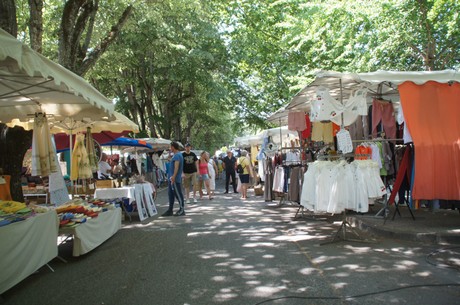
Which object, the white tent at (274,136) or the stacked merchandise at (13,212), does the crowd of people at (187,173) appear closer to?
the white tent at (274,136)

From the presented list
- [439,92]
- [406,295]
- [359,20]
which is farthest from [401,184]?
[359,20]

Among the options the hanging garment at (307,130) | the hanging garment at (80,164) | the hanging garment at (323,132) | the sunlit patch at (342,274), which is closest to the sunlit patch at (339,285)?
the sunlit patch at (342,274)

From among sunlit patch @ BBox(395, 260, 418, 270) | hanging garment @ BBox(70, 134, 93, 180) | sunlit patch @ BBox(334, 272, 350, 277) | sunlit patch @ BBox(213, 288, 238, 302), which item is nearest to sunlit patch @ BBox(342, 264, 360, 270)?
sunlit patch @ BBox(334, 272, 350, 277)

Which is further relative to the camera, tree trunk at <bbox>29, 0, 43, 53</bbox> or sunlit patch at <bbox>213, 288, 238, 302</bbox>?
tree trunk at <bbox>29, 0, 43, 53</bbox>

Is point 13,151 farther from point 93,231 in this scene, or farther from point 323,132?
point 323,132

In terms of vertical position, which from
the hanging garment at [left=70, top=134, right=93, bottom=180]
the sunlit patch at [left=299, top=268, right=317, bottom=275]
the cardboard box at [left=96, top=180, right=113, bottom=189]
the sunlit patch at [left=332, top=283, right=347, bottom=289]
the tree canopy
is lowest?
the sunlit patch at [left=332, top=283, right=347, bottom=289]

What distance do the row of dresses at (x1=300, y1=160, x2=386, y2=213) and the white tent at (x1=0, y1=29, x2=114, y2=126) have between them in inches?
160

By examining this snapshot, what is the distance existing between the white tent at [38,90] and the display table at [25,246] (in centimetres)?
178

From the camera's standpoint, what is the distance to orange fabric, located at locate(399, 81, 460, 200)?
700 centimetres

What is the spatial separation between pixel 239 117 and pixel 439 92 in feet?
72.7

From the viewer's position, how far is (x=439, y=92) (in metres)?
7.24

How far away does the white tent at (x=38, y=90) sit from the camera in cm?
413

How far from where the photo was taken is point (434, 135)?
7.14m

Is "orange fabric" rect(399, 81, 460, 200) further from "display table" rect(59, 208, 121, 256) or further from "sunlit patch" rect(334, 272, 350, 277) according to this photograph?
"display table" rect(59, 208, 121, 256)
